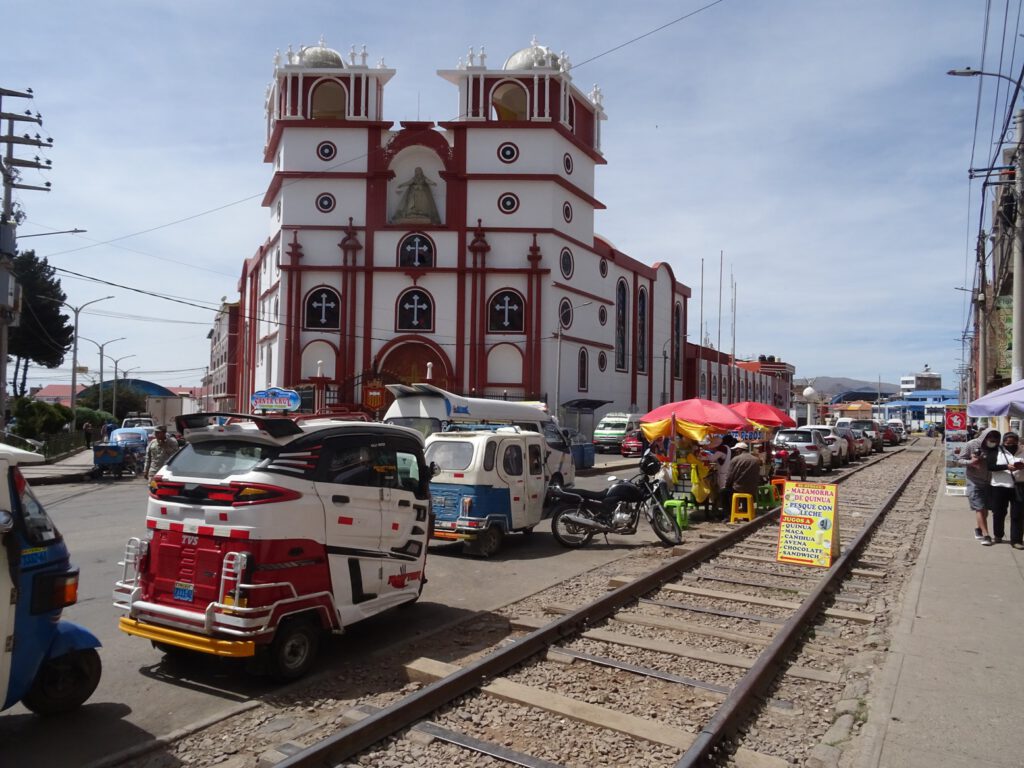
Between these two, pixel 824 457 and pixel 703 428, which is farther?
pixel 824 457

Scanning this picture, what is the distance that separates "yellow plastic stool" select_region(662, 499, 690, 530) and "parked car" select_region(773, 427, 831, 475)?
40.7ft

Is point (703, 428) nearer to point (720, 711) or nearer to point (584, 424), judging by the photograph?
point (720, 711)

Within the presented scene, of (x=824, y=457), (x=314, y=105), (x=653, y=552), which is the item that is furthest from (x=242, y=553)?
(x=314, y=105)

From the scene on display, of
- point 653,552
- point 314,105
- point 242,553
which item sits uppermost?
point 314,105

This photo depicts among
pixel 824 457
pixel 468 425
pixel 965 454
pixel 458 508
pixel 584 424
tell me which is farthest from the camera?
pixel 584 424

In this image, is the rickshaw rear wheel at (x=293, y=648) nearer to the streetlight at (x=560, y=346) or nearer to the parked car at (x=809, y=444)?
the parked car at (x=809, y=444)

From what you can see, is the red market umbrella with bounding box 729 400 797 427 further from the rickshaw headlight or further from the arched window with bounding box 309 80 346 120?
the arched window with bounding box 309 80 346 120

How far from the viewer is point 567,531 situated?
1375 centimetres

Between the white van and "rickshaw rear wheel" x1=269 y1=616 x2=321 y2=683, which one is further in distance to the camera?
the white van

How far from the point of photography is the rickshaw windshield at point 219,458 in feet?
21.5

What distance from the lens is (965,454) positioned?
1367 centimetres

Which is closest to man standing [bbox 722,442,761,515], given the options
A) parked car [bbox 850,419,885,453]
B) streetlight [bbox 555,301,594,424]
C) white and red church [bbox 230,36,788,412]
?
streetlight [bbox 555,301,594,424]

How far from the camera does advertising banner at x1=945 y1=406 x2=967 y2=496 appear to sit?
21.3 metres

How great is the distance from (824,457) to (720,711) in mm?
26618
